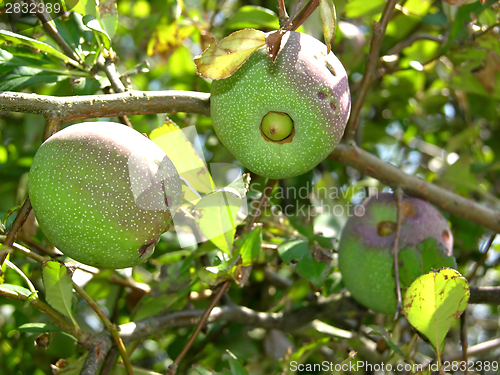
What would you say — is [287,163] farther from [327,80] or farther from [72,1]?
[72,1]

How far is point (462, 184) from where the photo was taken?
1.63 m

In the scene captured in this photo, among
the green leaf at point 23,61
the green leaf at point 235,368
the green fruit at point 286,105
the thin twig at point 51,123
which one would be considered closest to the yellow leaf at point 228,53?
the green fruit at point 286,105

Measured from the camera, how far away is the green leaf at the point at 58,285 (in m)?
0.88

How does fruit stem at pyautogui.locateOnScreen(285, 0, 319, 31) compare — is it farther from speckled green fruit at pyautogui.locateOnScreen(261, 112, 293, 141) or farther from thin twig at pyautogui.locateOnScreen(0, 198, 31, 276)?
thin twig at pyautogui.locateOnScreen(0, 198, 31, 276)

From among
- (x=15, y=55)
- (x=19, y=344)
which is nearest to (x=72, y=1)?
(x=15, y=55)

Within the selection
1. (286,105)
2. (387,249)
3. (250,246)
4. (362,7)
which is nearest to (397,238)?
(387,249)

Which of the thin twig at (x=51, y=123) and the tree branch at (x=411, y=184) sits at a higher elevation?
the thin twig at (x=51, y=123)

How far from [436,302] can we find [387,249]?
0.25 meters

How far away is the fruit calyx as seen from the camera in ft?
2.80

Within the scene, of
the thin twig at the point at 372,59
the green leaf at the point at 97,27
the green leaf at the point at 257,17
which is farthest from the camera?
the green leaf at the point at 257,17

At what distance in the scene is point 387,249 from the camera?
45.1 inches

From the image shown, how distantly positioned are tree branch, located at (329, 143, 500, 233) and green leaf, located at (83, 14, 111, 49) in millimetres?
603

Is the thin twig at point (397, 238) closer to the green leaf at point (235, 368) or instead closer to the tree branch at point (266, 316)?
the tree branch at point (266, 316)

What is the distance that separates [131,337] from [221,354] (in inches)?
24.4
